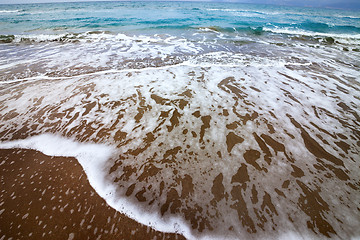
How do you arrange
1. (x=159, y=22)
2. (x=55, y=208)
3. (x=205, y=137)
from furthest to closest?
(x=159, y=22) < (x=205, y=137) < (x=55, y=208)

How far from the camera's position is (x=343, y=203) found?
2256 millimetres

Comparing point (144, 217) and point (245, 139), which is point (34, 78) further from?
point (245, 139)

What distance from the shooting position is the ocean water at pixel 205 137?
2148 millimetres

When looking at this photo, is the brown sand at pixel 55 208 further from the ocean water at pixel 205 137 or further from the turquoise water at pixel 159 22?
the turquoise water at pixel 159 22

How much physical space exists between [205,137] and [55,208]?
264 centimetres

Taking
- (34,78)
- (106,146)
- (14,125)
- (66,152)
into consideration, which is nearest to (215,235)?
(106,146)

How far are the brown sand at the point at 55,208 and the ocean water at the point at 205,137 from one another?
0.49 feet

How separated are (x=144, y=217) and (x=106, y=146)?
1.59 m

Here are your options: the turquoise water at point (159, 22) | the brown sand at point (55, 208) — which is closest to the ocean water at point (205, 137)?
the brown sand at point (55, 208)

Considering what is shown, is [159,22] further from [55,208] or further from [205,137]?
[55,208]

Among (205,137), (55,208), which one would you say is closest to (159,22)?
(205,137)

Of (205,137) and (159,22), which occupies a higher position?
(159,22)

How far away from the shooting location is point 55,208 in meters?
2.16

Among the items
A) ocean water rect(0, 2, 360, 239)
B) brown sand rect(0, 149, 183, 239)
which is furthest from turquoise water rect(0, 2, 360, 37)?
brown sand rect(0, 149, 183, 239)
